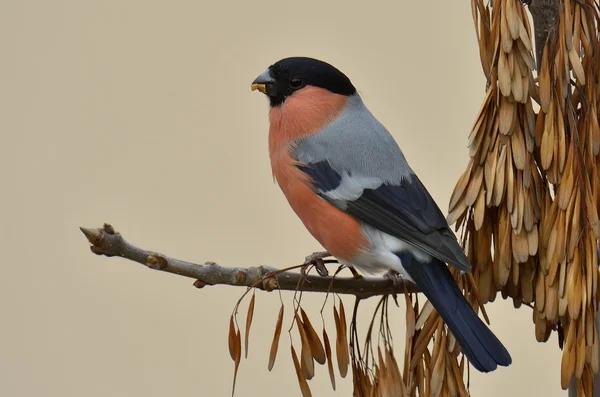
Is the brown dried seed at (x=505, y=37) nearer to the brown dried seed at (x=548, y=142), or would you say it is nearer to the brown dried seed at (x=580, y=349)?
the brown dried seed at (x=548, y=142)

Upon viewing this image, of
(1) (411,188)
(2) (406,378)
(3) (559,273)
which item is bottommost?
(2) (406,378)

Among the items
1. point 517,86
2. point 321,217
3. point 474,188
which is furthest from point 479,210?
point 321,217

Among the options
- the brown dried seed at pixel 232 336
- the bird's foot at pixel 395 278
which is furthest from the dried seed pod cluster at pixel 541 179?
the brown dried seed at pixel 232 336

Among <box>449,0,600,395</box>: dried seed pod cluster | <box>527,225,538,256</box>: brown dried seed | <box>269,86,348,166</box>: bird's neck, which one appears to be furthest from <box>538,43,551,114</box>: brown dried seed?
<box>269,86,348,166</box>: bird's neck

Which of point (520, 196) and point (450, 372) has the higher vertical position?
point (520, 196)

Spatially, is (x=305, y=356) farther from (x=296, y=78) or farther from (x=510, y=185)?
(x=296, y=78)

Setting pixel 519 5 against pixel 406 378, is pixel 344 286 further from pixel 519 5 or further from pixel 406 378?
pixel 519 5

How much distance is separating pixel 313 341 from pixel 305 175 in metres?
0.25

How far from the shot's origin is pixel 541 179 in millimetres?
746

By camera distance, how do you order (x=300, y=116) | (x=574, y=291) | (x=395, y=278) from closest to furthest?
(x=574, y=291) < (x=395, y=278) < (x=300, y=116)

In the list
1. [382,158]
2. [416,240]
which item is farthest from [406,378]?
[382,158]

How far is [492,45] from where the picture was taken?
2.44 feet

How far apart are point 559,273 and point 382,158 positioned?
0.29 meters

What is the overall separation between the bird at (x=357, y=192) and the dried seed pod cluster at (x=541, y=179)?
0.05 m
